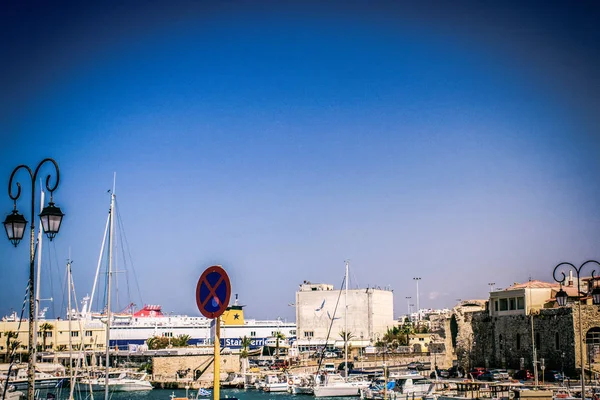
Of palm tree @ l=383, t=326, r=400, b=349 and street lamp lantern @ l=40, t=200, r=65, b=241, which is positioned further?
palm tree @ l=383, t=326, r=400, b=349

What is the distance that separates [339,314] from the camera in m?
103

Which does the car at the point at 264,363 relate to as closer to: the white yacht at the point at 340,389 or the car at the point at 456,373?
the white yacht at the point at 340,389

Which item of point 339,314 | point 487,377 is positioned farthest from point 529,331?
point 339,314

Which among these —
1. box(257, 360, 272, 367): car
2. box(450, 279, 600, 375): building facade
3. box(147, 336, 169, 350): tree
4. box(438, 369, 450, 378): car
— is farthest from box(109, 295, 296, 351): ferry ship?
box(450, 279, 600, 375): building facade

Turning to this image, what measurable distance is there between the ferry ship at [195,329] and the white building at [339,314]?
161 inches

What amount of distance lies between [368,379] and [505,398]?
20.7 m

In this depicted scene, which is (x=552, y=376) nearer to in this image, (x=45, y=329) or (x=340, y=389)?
(x=340, y=389)

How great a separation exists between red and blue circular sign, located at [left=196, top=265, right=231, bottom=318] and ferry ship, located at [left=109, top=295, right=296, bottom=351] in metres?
96.5

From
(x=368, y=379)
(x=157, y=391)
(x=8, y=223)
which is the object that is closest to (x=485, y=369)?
(x=368, y=379)

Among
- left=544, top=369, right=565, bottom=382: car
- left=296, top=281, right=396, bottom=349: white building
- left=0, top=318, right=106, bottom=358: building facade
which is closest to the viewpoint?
left=544, top=369, right=565, bottom=382: car

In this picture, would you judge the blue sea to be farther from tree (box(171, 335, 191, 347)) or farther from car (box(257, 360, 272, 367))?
tree (box(171, 335, 191, 347))

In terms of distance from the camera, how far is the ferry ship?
107812 millimetres

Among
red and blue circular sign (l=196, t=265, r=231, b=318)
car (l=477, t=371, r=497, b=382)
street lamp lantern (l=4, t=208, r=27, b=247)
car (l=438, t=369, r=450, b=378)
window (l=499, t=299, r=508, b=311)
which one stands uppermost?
street lamp lantern (l=4, t=208, r=27, b=247)

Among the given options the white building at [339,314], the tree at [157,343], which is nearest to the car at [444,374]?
the white building at [339,314]
